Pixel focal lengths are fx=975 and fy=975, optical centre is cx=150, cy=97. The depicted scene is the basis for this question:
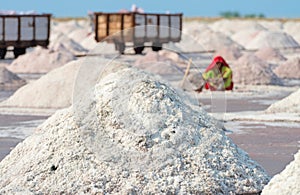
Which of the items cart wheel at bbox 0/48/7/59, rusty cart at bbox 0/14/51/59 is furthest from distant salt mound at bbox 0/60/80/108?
cart wheel at bbox 0/48/7/59

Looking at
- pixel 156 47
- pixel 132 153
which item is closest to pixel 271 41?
pixel 156 47

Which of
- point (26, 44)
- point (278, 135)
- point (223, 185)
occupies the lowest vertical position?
point (26, 44)

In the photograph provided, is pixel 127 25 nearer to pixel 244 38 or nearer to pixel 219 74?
Answer: pixel 244 38

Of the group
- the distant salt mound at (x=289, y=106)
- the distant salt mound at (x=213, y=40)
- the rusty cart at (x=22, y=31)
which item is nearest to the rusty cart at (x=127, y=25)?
the rusty cart at (x=22, y=31)

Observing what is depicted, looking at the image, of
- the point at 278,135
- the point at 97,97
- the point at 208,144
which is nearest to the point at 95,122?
the point at 97,97

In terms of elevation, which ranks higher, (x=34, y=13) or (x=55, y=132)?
(x=55, y=132)

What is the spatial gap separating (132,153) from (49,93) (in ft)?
25.1

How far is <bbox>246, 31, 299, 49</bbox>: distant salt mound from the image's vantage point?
3903cm

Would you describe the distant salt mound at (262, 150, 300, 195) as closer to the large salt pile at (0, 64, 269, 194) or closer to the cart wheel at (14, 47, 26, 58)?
the large salt pile at (0, 64, 269, 194)

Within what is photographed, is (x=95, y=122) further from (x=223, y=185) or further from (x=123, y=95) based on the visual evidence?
(x=223, y=185)

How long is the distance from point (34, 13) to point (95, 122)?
22889 mm

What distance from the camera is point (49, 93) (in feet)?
46.9

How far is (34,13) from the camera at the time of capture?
2956 cm

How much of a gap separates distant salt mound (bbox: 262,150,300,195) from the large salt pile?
65cm
